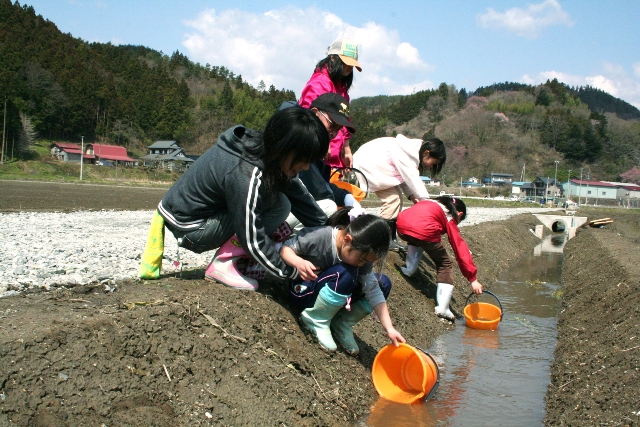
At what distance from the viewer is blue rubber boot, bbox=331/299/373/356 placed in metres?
3.80

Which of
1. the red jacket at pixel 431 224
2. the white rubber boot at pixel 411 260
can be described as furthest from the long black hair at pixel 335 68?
the white rubber boot at pixel 411 260

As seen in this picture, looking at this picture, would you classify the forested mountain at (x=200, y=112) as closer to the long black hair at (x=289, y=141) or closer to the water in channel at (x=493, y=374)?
the water in channel at (x=493, y=374)

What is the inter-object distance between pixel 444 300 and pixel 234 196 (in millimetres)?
3613

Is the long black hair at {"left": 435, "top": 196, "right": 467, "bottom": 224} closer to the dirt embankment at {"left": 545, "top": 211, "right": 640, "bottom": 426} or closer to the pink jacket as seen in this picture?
the pink jacket

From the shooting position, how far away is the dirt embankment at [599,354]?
3.32 metres

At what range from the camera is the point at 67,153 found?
203ft

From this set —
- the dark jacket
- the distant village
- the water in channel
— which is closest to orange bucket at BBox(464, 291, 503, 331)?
the water in channel

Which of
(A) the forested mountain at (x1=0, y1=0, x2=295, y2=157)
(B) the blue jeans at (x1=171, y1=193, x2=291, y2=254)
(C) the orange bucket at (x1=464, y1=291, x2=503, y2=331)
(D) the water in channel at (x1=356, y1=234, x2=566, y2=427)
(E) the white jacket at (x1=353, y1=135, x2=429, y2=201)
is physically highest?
(A) the forested mountain at (x1=0, y1=0, x2=295, y2=157)

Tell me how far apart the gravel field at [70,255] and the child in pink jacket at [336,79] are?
5.91ft

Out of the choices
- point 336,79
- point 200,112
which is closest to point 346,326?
point 336,79

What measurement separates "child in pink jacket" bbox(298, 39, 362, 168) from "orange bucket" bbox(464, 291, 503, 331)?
223cm

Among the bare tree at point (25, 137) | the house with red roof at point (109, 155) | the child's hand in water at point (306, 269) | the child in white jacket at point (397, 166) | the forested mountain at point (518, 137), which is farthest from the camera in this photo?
the forested mountain at point (518, 137)

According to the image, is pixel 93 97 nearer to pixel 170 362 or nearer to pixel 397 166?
pixel 397 166

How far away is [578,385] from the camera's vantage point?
3.97 meters
